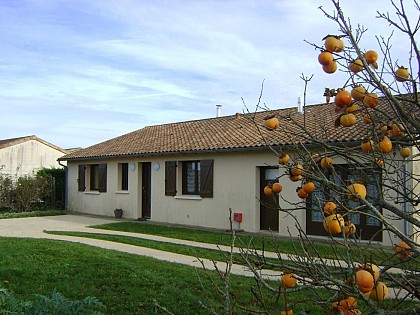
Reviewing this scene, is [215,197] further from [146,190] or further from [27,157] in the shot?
[27,157]

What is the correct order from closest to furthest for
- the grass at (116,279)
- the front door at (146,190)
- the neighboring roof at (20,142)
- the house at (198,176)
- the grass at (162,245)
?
the grass at (116,279) → the grass at (162,245) → the house at (198,176) → the front door at (146,190) → the neighboring roof at (20,142)

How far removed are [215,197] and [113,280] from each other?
28.5 feet

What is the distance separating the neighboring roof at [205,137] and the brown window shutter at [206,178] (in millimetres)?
563

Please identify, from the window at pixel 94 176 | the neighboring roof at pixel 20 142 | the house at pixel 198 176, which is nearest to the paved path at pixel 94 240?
the house at pixel 198 176

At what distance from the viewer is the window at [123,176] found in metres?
20.5

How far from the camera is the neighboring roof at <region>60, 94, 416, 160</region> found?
1400 centimetres

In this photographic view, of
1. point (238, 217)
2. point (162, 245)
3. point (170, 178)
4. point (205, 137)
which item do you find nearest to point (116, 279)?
point (162, 245)

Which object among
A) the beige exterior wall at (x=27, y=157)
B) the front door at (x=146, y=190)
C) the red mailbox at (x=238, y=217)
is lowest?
the red mailbox at (x=238, y=217)

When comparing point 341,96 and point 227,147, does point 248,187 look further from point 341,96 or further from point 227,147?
point 341,96

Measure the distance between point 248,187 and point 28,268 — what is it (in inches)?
324

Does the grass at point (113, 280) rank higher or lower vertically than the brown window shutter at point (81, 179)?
lower

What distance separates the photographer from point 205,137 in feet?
59.7

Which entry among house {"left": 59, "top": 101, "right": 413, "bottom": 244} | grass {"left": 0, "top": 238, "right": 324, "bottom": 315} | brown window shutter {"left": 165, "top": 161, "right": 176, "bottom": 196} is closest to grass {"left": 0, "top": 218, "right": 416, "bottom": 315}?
grass {"left": 0, "top": 238, "right": 324, "bottom": 315}

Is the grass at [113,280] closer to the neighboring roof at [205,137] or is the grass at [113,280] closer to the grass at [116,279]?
the grass at [116,279]
